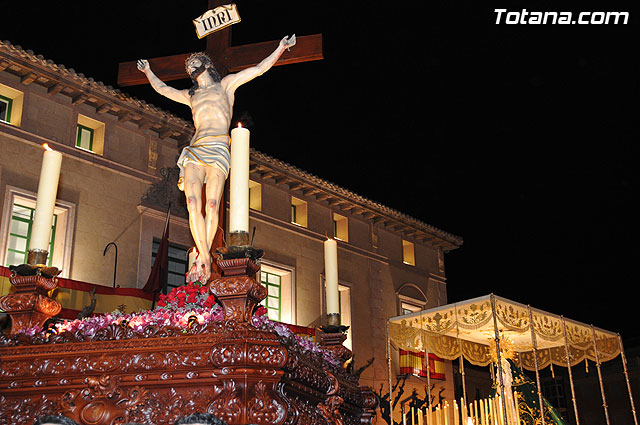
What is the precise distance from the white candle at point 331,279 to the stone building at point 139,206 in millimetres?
8713

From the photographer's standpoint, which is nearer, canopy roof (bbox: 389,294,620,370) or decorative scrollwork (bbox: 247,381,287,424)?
decorative scrollwork (bbox: 247,381,287,424)

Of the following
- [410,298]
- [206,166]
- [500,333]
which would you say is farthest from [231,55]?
[410,298]

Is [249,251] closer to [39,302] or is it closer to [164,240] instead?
[39,302]

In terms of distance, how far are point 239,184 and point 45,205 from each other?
1169 mm

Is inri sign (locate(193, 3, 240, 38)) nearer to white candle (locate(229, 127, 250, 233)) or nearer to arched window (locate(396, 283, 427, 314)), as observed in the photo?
white candle (locate(229, 127, 250, 233))

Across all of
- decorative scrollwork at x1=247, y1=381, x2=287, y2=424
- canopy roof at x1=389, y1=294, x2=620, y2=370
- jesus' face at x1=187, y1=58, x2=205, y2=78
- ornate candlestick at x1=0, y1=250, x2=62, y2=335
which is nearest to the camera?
decorative scrollwork at x1=247, y1=381, x2=287, y2=424

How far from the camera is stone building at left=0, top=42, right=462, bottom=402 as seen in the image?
38.3 ft

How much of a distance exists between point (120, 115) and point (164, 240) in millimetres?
3095

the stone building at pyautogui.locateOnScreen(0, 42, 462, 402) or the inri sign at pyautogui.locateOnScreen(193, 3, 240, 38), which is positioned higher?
the stone building at pyautogui.locateOnScreen(0, 42, 462, 402)

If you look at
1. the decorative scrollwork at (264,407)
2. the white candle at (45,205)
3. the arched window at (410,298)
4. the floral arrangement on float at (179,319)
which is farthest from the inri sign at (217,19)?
the arched window at (410,298)

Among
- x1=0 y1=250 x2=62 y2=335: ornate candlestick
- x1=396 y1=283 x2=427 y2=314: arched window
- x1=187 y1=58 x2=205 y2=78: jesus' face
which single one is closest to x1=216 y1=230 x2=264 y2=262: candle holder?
x1=0 y1=250 x2=62 y2=335: ornate candlestick

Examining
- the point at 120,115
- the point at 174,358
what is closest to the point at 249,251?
the point at 174,358

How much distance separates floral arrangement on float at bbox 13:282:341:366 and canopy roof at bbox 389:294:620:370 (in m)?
6.10

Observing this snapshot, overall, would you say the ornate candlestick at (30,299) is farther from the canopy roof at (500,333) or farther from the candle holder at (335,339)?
the canopy roof at (500,333)
